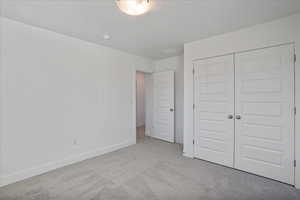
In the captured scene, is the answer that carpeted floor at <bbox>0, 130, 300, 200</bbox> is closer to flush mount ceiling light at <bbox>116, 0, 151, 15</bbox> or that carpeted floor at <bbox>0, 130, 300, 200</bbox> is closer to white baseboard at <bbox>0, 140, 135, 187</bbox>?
white baseboard at <bbox>0, 140, 135, 187</bbox>

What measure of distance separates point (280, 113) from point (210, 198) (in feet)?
5.34

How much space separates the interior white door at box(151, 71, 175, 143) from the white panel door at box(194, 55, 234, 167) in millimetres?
1163

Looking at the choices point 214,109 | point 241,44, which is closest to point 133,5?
point 241,44

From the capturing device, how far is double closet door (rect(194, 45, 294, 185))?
2098 mm

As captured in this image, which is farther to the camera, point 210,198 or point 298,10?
point 298,10

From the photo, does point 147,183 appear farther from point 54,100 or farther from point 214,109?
point 54,100

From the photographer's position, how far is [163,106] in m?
4.29

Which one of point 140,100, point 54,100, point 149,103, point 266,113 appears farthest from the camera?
point 140,100

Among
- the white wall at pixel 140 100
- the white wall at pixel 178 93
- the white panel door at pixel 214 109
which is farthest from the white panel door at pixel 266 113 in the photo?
the white wall at pixel 140 100

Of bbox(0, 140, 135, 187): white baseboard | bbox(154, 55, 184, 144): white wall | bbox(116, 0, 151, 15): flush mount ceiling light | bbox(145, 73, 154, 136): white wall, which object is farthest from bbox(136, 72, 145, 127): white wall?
bbox(116, 0, 151, 15): flush mount ceiling light

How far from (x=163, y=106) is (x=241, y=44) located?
8.12 feet

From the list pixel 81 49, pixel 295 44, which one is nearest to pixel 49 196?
pixel 81 49

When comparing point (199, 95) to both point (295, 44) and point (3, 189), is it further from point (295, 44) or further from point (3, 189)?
point (3, 189)

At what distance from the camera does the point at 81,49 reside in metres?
2.91
